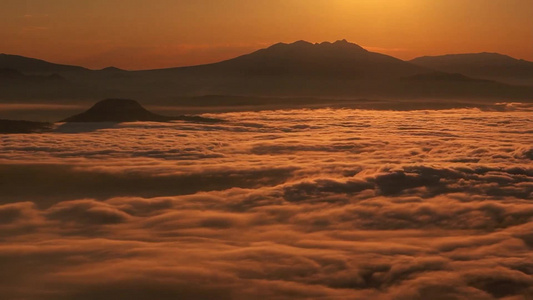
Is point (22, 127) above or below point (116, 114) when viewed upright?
below

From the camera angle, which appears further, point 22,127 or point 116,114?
point 116,114

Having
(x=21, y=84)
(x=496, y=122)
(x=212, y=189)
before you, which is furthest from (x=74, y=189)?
(x=21, y=84)

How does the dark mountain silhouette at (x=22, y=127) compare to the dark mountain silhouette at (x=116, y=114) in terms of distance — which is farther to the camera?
the dark mountain silhouette at (x=116, y=114)

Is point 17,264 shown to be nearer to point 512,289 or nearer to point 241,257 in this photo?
point 241,257

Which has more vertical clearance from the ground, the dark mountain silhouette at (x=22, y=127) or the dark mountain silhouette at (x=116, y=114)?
the dark mountain silhouette at (x=116, y=114)
